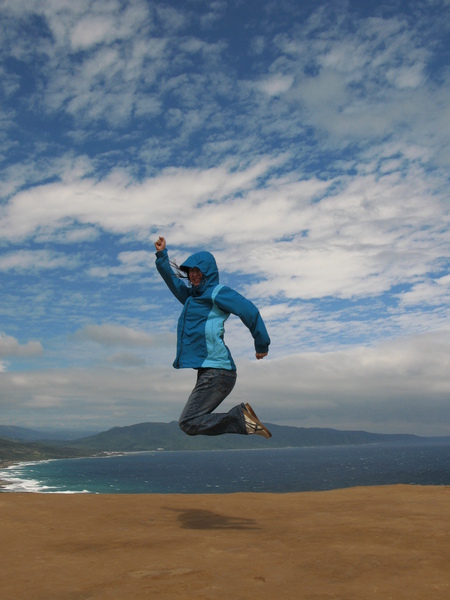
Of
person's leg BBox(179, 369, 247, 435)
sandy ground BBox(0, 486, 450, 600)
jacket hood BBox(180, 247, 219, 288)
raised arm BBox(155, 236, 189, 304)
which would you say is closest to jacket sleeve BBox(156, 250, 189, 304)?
raised arm BBox(155, 236, 189, 304)

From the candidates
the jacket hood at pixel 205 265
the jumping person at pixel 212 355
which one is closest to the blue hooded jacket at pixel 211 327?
the jumping person at pixel 212 355

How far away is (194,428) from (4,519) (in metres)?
3.79

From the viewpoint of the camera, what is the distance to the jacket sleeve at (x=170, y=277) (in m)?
6.38

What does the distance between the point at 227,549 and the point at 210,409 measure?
1473mm

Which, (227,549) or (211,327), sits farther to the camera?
(211,327)

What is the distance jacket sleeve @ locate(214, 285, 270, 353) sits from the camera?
5.85m

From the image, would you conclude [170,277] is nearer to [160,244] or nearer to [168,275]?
[168,275]

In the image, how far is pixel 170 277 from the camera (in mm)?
6379

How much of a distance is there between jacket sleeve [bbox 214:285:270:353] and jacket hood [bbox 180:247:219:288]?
0.33 meters

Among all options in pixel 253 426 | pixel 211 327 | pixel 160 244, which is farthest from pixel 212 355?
pixel 160 244

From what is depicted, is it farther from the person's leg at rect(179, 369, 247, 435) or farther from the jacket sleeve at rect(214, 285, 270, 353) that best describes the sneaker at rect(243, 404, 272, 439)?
the jacket sleeve at rect(214, 285, 270, 353)

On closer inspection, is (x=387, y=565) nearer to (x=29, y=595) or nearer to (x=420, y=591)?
(x=420, y=591)

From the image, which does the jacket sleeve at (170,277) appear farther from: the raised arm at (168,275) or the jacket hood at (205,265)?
the jacket hood at (205,265)

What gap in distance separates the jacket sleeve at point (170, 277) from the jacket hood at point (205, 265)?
218mm
